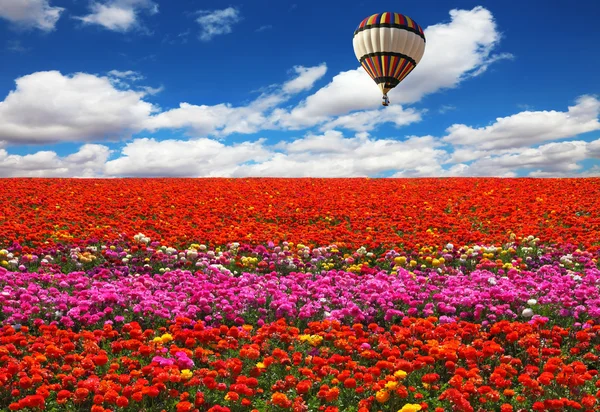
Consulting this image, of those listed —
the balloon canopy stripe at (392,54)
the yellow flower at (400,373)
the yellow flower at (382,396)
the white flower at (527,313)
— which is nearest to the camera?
the yellow flower at (382,396)

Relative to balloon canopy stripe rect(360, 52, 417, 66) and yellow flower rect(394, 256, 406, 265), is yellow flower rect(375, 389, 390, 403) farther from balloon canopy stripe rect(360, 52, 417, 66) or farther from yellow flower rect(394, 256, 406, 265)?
balloon canopy stripe rect(360, 52, 417, 66)

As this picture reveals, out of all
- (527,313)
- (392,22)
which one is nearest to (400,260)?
(527,313)

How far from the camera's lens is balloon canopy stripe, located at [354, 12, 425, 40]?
2052 cm

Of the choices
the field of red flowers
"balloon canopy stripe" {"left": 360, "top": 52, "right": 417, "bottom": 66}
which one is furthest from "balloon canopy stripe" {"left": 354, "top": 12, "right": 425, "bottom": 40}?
the field of red flowers

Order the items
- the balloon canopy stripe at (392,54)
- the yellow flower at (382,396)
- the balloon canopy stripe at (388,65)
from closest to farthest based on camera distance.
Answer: the yellow flower at (382,396), the balloon canopy stripe at (392,54), the balloon canopy stripe at (388,65)

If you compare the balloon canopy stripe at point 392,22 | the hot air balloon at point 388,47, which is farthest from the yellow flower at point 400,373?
the balloon canopy stripe at point 392,22

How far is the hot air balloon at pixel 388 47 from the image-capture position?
67.5 feet

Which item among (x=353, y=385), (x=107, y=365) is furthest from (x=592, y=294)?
(x=107, y=365)

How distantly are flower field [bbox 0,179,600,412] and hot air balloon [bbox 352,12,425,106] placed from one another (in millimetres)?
→ 6465

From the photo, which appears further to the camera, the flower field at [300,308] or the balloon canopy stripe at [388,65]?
the balloon canopy stripe at [388,65]

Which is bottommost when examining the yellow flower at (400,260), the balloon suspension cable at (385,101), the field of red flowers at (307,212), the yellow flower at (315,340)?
the yellow flower at (315,340)

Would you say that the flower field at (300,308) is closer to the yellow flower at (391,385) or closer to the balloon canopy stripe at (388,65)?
the yellow flower at (391,385)

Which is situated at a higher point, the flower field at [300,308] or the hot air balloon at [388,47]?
the hot air balloon at [388,47]

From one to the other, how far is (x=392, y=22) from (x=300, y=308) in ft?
53.1
